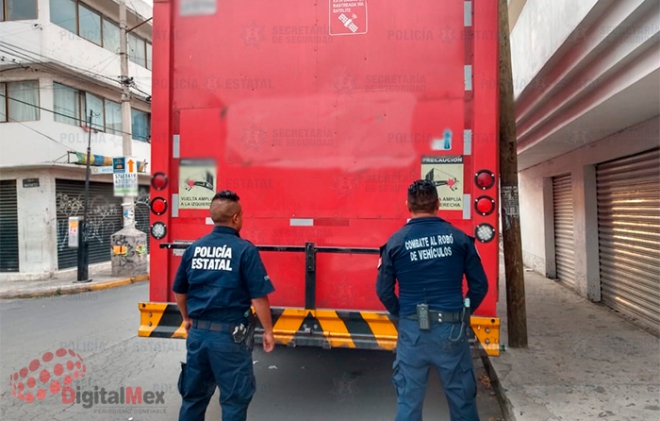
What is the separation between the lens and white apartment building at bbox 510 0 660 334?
4.44m

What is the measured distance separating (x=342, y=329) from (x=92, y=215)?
14.4 metres

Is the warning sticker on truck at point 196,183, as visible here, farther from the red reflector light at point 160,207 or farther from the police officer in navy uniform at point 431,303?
the police officer in navy uniform at point 431,303

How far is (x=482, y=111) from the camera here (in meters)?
3.34

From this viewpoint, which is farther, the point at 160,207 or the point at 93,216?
the point at 93,216

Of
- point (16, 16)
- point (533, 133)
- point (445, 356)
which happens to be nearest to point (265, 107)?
point (445, 356)

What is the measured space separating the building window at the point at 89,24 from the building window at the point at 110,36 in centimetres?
30

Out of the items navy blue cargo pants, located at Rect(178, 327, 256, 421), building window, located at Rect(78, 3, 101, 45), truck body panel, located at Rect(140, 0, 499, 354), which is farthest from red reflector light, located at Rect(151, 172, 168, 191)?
building window, located at Rect(78, 3, 101, 45)

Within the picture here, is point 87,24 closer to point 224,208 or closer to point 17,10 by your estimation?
point 17,10

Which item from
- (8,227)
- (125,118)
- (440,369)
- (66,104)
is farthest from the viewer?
(66,104)

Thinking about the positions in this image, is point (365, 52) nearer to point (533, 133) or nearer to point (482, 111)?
point (482, 111)

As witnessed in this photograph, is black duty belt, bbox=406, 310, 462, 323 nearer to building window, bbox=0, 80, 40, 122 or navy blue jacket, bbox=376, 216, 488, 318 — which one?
A: navy blue jacket, bbox=376, 216, 488, 318

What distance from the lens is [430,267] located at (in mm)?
2846

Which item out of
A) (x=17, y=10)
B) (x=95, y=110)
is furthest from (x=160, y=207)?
(x=95, y=110)

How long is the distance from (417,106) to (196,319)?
2.14 metres
